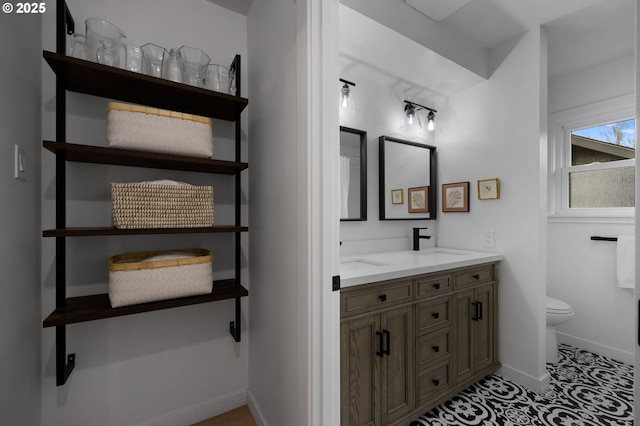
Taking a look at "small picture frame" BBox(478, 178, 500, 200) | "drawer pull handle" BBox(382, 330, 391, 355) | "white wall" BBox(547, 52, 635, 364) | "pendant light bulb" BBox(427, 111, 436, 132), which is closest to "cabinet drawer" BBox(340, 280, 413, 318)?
"drawer pull handle" BBox(382, 330, 391, 355)

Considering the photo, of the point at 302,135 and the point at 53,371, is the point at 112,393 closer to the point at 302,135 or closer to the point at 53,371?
the point at 53,371

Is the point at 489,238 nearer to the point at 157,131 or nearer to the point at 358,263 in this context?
the point at 358,263

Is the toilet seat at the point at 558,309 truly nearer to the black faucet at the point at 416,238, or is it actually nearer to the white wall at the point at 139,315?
the black faucet at the point at 416,238

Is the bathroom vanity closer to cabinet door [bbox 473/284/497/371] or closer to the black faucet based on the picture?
cabinet door [bbox 473/284/497/371]

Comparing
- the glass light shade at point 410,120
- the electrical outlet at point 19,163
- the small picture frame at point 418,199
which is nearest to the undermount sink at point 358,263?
the small picture frame at point 418,199

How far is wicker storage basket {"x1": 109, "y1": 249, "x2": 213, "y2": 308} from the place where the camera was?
117 cm

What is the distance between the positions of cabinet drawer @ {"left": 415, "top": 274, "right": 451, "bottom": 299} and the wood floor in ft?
3.92

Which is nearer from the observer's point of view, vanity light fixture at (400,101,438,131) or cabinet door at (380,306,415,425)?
cabinet door at (380,306,415,425)

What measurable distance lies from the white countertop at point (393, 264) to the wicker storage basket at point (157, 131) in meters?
0.95

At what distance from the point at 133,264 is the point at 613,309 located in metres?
3.53

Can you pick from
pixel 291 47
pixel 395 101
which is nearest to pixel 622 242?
pixel 395 101

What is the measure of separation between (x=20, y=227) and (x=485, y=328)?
2.66m

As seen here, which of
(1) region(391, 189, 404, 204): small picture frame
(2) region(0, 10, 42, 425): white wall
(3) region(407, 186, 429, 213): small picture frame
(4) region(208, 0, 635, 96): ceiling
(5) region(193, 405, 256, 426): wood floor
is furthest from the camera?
(3) region(407, 186, 429, 213): small picture frame

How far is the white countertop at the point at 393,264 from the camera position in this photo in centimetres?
143
